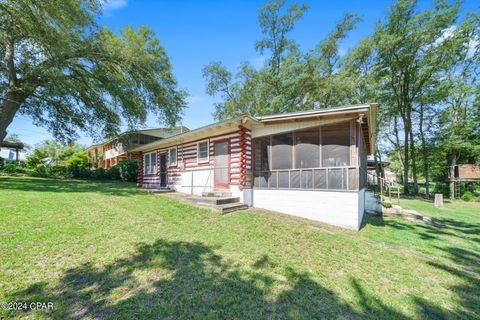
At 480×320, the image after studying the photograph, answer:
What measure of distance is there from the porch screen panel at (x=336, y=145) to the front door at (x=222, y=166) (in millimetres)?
4066

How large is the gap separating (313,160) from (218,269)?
5.26m

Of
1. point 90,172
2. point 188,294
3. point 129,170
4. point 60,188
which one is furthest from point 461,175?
point 90,172

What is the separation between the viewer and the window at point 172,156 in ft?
40.2

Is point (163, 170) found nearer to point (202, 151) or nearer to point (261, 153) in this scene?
point (202, 151)

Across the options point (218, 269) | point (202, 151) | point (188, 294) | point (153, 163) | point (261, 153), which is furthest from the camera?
point (153, 163)

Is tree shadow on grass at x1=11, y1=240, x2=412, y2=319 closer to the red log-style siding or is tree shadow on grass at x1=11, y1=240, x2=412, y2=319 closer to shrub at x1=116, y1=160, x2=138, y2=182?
the red log-style siding

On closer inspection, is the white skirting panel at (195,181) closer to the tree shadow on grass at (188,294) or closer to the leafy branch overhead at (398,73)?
the tree shadow on grass at (188,294)

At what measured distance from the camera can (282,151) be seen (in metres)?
8.00

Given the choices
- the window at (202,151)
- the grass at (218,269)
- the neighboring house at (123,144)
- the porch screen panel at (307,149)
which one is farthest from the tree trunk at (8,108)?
the porch screen panel at (307,149)

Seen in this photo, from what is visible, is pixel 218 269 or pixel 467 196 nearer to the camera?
pixel 218 269

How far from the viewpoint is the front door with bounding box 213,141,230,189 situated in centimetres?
910

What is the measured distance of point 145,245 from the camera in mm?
4109

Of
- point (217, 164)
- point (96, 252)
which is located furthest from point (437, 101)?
point (96, 252)

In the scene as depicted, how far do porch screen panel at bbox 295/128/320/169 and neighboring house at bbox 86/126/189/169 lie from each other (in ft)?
40.0
